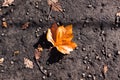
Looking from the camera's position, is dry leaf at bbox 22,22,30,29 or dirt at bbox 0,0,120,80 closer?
dirt at bbox 0,0,120,80

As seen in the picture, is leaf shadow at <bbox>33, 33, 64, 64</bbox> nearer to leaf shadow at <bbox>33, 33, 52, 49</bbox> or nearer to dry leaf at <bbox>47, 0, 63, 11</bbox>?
leaf shadow at <bbox>33, 33, 52, 49</bbox>

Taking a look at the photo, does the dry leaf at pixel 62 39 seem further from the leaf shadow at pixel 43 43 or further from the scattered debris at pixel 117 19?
the scattered debris at pixel 117 19

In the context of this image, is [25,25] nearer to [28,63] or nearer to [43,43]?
[43,43]

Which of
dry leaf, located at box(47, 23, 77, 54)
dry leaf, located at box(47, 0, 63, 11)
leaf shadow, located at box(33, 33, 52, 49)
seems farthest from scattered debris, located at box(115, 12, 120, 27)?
leaf shadow, located at box(33, 33, 52, 49)

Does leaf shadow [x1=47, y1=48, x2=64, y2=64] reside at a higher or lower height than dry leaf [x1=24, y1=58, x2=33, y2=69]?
higher

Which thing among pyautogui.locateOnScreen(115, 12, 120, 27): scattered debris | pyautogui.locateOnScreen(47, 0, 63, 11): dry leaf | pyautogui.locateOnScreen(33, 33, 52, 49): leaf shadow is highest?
pyautogui.locateOnScreen(47, 0, 63, 11): dry leaf

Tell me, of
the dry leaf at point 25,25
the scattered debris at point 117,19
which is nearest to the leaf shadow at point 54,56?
the dry leaf at point 25,25

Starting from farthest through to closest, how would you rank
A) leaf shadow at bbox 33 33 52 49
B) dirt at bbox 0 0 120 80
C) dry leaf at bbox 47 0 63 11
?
dry leaf at bbox 47 0 63 11, leaf shadow at bbox 33 33 52 49, dirt at bbox 0 0 120 80
